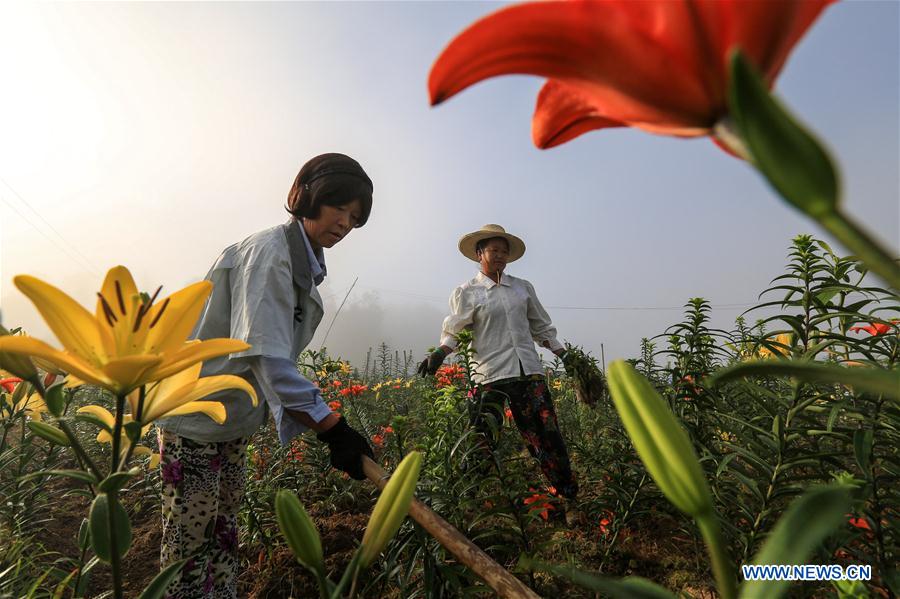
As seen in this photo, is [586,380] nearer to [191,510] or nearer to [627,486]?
[627,486]

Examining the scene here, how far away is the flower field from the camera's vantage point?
0.32 m

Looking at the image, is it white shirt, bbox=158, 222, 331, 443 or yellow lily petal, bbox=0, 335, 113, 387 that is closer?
yellow lily petal, bbox=0, 335, 113, 387

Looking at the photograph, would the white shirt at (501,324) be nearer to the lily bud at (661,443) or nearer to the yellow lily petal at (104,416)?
the yellow lily petal at (104,416)

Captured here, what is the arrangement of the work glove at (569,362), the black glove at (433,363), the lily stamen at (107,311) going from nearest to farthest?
the lily stamen at (107,311), the work glove at (569,362), the black glove at (433,363)

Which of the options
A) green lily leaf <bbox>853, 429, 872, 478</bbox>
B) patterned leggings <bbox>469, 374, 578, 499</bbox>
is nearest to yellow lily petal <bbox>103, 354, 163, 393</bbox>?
green lily leaf <bbox>853, 429, 872, 478</bbox>

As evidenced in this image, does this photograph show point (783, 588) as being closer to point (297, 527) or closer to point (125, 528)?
point (297, 527)

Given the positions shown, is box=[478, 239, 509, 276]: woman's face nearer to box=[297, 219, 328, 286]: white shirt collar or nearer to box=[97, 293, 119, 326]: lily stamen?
box=[297, 219, 328, 286]: white shirt collar

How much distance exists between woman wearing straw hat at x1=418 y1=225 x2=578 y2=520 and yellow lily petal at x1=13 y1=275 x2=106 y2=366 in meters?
2.29

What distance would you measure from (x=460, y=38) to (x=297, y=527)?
405 millimetres

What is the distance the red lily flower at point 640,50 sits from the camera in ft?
0.80

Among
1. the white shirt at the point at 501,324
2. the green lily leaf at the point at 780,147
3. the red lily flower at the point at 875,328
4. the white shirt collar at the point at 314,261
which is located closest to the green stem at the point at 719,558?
the green lily leaf at the point at 780,147

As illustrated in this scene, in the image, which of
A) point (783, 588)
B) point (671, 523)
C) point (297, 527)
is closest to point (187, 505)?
point (297, 527)

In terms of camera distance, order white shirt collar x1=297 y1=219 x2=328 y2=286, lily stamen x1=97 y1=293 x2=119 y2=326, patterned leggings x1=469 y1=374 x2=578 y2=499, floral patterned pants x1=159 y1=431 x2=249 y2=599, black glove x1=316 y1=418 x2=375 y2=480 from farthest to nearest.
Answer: patterned leggings x1=469 y1=374 x2=578 y2=499, white shirt collar x1=297 y1=219 x2=328 y2=286, floral patterned pants x1=159 y1=431 x2=249 y2=599, black glove x1=316 y1=418 x2=375 y2=480, lily stamen x1=97 y1=293 x2=119 y2=326

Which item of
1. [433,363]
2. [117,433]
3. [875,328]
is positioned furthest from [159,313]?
[433,363]
